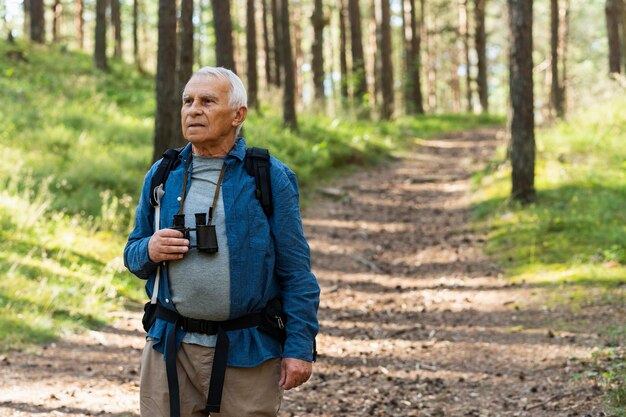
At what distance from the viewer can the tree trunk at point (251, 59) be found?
69.1 ft

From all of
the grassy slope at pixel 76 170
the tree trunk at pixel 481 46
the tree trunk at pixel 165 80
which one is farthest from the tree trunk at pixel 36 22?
the tree trunk at pixel 165 80

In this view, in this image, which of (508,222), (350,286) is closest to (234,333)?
(350,286)

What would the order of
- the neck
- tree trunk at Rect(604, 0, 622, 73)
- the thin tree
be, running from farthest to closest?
the thin tree < tree trunk at Rect(604, 0, 622, 73) < the neck

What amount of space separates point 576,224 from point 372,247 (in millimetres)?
3085

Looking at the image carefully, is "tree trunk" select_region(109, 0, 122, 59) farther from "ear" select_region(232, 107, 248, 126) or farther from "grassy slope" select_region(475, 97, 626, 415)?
"ear" select_region(232, 107, 248, 126)

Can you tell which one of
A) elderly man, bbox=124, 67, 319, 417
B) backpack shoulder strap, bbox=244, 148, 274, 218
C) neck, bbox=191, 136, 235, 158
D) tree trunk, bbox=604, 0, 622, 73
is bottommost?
elderly man, bbox=124, 67, 319, 417

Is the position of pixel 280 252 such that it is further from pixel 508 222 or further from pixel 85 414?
pixel 508 222

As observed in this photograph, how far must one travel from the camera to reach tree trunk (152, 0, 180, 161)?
12.3 meters

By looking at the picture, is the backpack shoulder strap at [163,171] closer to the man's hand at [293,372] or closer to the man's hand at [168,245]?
the man's hand at [168,245]

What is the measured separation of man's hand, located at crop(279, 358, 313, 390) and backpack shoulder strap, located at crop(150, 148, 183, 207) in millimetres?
834

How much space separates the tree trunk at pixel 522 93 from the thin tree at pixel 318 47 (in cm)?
1110

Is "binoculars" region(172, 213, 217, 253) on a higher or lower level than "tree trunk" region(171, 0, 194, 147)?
lower

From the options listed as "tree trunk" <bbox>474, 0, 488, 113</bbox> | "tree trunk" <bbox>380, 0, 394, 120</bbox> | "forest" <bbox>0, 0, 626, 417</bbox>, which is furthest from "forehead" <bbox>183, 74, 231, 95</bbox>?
"tree trunk" <bbox>474, 0, 488, 113</bbox>

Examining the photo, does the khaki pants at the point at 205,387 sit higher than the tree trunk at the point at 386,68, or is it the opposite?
the tree trunk at the point at 386,68
